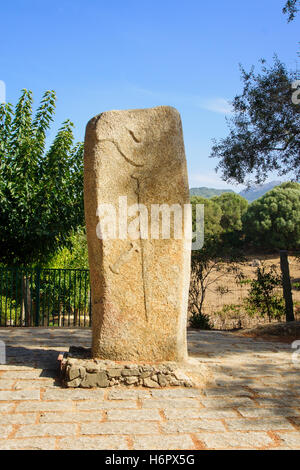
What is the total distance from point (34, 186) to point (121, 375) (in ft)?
26.6

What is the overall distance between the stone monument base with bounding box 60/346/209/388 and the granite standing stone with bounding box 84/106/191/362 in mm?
143

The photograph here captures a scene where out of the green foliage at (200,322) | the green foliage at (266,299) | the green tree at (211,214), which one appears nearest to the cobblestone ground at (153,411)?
the green foliage at (200,322)

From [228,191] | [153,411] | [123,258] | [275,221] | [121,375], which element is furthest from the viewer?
[228,191]

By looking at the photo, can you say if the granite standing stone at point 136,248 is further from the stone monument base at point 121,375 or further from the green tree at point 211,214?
the green tree at point 211,214

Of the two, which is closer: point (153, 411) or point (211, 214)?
point (153, 411)

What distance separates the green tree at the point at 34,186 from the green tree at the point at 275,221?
A: 59.7 ft

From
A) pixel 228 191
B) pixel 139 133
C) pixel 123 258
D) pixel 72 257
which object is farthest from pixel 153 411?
pixel 228 191

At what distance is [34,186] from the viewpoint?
1191 cm

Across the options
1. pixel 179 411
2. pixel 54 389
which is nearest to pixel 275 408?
pixel 179 411

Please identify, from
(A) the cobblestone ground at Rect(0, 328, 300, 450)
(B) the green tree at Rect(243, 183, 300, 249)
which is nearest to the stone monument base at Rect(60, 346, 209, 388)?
(A) the cobblestone ground at Rect(0, 328, 300, 450)

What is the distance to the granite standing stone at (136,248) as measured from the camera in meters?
5.01

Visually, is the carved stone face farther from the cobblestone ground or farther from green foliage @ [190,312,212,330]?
green foliage @ [190,312,212,330]

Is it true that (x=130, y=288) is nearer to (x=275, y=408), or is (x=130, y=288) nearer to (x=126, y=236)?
(x=126, y=236)

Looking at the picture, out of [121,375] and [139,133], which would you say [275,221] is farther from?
[121,375]
